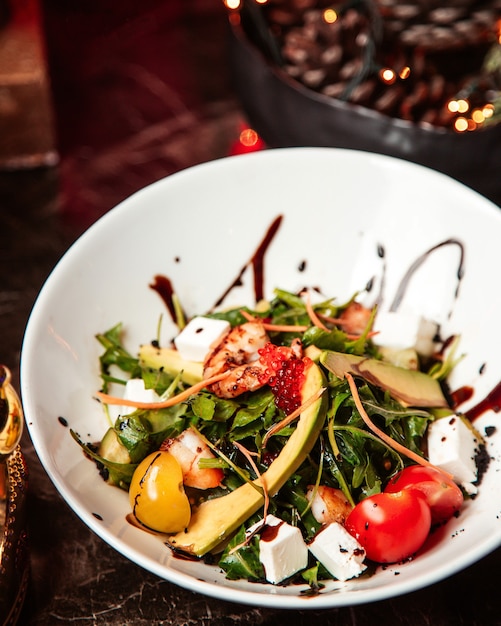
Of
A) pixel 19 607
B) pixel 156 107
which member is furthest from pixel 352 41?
pixel 19 607

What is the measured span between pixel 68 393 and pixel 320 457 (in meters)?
0.54

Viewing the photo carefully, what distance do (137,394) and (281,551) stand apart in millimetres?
476

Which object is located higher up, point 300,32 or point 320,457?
point 300,32

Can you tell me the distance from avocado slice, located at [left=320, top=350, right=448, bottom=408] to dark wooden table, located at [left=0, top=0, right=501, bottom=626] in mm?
361

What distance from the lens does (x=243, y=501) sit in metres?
1.34

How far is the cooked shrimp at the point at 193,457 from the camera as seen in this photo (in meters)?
1.40

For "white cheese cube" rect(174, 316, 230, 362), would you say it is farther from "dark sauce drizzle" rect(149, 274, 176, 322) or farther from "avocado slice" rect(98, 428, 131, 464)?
"avocado slice" rect(98, 428, 131, 464)

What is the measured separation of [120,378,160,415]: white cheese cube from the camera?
153cm

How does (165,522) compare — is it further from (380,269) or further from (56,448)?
(380,269)

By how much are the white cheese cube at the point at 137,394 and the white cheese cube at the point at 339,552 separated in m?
0.46

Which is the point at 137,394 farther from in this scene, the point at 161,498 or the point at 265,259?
the point at 265,259

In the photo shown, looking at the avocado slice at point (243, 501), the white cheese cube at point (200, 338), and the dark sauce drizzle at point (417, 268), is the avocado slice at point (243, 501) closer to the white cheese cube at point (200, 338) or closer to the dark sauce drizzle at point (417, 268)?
the white cheese cube at point (200, 338)

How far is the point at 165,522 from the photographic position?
1326 millimetres

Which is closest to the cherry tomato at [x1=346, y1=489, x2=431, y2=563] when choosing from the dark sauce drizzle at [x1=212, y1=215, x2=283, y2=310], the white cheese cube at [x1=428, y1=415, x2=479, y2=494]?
the white cheese cube at [x1=428, y1=415, x2=479, y2=494]
